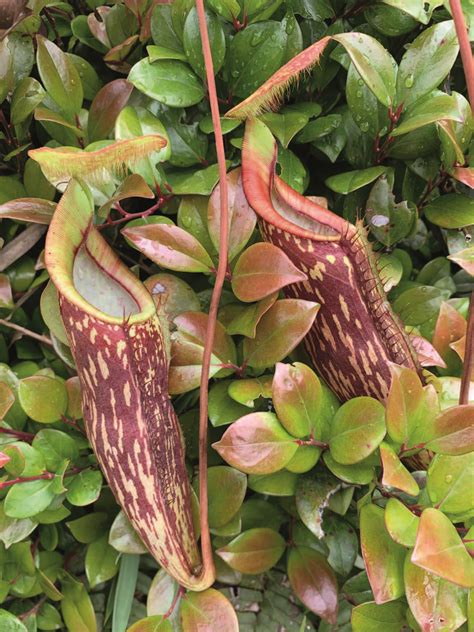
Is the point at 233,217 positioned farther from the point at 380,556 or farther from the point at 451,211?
the point at 380,556

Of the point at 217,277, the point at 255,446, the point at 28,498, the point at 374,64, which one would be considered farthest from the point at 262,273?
the point at 28,498

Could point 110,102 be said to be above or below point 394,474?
above

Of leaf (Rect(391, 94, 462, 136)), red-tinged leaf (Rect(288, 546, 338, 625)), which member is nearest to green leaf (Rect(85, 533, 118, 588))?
red-tinged leaf (Rect(288, 546, 338, 625))

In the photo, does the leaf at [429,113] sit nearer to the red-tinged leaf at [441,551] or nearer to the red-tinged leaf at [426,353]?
the red-tinged leaf at [426,353]

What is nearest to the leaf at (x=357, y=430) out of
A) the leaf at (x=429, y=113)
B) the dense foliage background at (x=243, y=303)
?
the dense foliage background at (x=243, y=303)

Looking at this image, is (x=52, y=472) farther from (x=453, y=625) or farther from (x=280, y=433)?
(x=453, y=625)

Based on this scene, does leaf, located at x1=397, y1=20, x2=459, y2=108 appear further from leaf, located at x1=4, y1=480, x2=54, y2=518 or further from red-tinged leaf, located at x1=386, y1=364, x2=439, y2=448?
leaf, located at x1=4, y1=480, x2=54, y2=518
